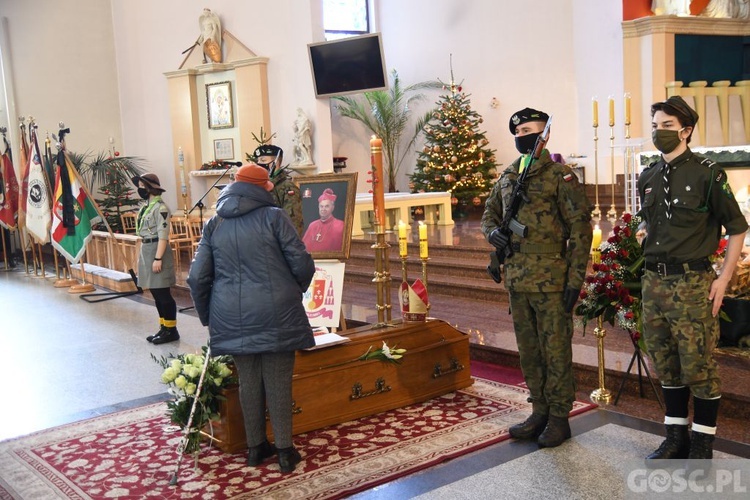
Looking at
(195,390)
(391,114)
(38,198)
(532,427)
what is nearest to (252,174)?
(195,390)

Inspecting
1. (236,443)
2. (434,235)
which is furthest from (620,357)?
(434,235)

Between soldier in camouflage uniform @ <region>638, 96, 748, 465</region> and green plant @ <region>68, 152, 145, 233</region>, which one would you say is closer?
soldier in camouflage uniform @ <region>638, 96, 748, 465</region>

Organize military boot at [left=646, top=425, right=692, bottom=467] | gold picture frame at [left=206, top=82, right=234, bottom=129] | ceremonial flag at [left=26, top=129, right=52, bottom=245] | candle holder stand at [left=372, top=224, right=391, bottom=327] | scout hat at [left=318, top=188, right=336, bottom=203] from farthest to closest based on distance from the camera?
gold picture frame at [left=206, top=82, right=234, bottom=129] → ceremonial flag at [left=26, top=129, right=52, bottom=245] → scout hat at [left=318, top=188, right=336, bottom=203] → candle holder stand at [left=372, top=224, right=391, bottom=327] → military boot at [left=646, top=425, right=692, bottom=467]

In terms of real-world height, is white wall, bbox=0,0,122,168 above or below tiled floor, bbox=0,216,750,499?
above

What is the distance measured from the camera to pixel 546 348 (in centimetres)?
428

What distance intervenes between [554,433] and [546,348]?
0.46 meters

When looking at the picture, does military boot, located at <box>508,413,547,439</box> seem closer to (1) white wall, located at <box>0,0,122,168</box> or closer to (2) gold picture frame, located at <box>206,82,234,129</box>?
A: (2) gold picture frame, located at <box>206,82,234,129</box>

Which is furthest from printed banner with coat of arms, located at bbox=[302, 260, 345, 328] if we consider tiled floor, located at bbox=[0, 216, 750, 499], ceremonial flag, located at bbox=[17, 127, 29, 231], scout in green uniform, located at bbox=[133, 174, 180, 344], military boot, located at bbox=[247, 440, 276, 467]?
ceremonial flag, located at bbox=[17, 127, 29, 231]

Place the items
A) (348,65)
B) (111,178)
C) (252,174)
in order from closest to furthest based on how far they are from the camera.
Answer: (252,174) → (348,65) → (111,178)

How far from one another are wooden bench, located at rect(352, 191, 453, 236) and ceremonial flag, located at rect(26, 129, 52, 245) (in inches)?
176

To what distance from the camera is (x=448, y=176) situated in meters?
13.3

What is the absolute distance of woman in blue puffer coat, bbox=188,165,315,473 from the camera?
13.3 ft

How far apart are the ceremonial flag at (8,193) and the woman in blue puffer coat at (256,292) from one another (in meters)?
10.1

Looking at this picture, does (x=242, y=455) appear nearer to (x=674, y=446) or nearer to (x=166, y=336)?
(x=674, y=446)
